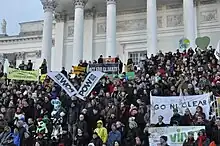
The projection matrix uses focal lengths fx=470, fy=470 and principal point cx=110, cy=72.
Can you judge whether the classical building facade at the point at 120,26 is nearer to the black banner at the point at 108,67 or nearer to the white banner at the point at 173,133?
the black banner at the point at 108,67

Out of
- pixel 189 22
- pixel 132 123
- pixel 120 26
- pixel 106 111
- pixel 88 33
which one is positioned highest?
pixel 120 26

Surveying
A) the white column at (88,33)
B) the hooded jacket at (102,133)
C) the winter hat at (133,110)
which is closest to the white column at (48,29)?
the white column at (88,33)

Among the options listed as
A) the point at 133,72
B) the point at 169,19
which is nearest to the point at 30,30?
the point at 169,19

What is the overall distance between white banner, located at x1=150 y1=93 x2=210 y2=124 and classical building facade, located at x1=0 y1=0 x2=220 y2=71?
14.5m

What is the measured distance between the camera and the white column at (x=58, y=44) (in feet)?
128

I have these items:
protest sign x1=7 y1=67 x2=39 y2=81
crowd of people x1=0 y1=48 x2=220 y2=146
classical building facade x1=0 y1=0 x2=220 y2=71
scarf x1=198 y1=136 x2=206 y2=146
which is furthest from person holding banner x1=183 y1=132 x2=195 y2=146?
classical building facade x1=0 y1=0 x2=220 y2=71

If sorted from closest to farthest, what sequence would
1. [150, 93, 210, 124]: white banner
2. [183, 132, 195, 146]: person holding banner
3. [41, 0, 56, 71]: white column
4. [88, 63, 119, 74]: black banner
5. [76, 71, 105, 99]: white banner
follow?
[183, 132, 195, 146]: person holding banner, [150, 93, 210, 124]: white banner, [76, 71, 105, 99]: white banner, [88, 63, 119, 74]: black banner, [41, 0, 56, 71]: white column

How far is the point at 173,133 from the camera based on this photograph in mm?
14547

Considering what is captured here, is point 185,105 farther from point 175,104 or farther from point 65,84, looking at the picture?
point 65,84

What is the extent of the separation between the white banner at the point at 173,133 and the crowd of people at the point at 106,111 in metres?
0.25

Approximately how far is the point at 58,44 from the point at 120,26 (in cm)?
555

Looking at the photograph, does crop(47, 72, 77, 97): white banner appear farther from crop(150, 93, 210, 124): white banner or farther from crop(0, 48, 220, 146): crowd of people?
crop(150, 93, 210, 124): white banner

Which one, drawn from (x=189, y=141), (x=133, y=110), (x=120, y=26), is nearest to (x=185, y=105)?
(x=133, y=110)

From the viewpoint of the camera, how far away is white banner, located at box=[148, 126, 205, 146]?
1438 centimetres
